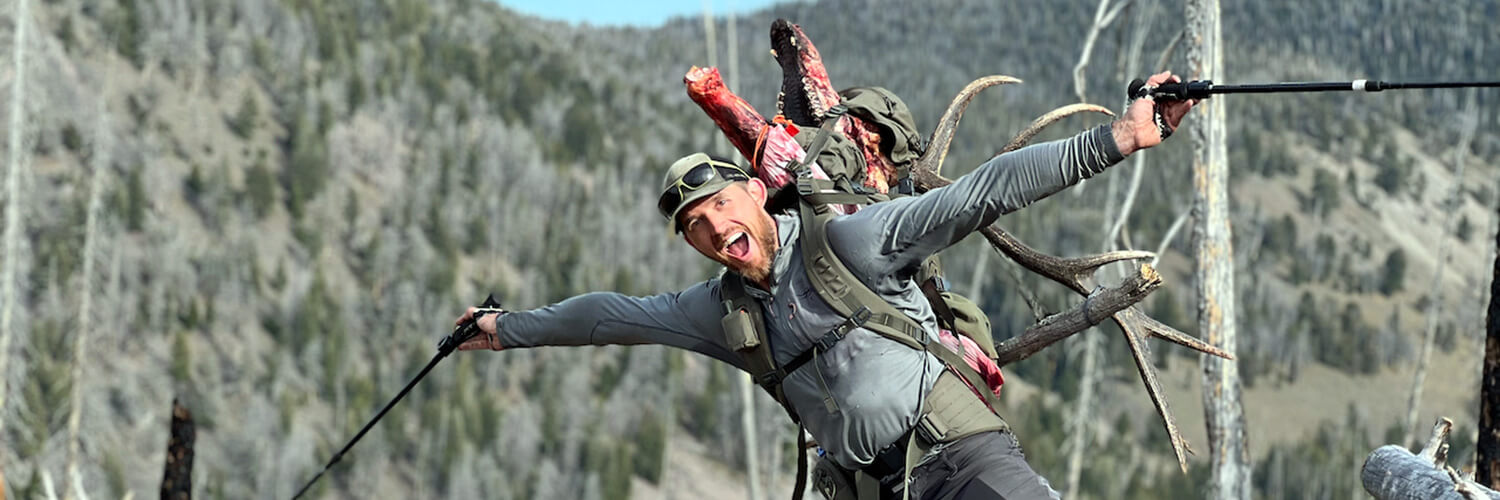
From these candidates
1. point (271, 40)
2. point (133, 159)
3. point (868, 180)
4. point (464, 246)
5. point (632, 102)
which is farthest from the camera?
point (632, 102)

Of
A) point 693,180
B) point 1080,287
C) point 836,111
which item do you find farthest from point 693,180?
point 1080,287

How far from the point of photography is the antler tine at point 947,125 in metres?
6.02

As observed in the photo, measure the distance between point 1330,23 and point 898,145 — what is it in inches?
8182

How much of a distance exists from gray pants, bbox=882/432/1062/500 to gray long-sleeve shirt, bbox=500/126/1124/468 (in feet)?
0.52

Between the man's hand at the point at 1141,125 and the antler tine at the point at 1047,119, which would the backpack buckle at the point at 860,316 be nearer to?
the man's hand at the point at 1141,125

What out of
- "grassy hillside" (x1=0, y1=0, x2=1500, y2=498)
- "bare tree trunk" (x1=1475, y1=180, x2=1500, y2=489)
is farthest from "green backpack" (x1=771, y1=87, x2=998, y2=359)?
"grassy hillside" (x1=0, y1=0, x2=1500, y2=498)

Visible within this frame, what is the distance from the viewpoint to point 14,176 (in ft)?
72.5

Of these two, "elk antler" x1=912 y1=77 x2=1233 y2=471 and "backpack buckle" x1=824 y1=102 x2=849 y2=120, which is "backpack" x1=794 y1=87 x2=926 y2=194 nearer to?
"backpack buckle" x1=824 y1=102 x2=849 y2=120

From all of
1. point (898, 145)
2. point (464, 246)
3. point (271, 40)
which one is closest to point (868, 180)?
point (898, 145)

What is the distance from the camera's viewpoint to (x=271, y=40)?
140 metres

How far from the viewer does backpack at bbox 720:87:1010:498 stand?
455cm

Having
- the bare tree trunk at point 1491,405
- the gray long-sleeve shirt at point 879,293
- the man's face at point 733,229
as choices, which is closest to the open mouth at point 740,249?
the man's face at point 733,229

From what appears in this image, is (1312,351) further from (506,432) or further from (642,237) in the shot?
(506,432)

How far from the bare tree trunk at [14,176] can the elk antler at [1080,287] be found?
18.4 metres
